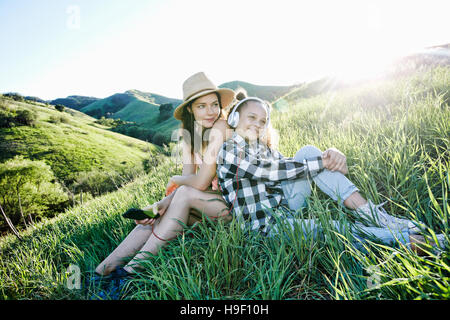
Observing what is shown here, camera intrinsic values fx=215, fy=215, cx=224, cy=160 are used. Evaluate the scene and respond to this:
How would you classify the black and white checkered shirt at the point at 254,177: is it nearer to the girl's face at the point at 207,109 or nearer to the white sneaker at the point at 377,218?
the white sneaker at the point at 377,218

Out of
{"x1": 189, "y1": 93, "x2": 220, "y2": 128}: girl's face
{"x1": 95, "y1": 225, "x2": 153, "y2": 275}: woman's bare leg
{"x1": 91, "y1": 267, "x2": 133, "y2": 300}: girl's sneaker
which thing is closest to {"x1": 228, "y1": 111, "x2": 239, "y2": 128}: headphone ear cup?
{"x1": 189, "y1": 93, "x2": 220, "y2": 128}: girl's face

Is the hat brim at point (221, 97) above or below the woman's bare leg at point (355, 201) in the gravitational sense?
above

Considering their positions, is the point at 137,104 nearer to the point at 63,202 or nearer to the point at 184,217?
the point at 63,202

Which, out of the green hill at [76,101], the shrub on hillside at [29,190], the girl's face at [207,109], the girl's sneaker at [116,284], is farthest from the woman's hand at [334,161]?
the green hill at [76,101]

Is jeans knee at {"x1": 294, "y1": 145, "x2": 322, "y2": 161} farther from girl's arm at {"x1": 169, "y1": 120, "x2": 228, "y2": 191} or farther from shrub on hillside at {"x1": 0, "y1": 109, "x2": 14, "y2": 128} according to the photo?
shrub on hillside at {"x1": 0, "y1": 109, "x2": 14, "y2": 128}

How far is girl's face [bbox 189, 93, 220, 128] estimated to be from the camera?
2.48m

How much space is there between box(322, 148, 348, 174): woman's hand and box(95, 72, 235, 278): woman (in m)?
0.90

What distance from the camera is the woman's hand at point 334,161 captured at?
1699 millimetres

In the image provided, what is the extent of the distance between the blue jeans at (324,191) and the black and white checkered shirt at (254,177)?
69mm

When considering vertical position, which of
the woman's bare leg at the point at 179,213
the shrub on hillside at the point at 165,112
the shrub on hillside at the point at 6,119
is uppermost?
the shrub on hillside at the point at 165,112

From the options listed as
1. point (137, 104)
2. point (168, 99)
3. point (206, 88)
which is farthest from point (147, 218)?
point (168, 99)

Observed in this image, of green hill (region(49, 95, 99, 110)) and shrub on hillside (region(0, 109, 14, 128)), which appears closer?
shrub on hillside (region(0, 109, 14, 128))

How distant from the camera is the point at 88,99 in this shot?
109 metres

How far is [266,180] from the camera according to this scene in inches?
72.1
